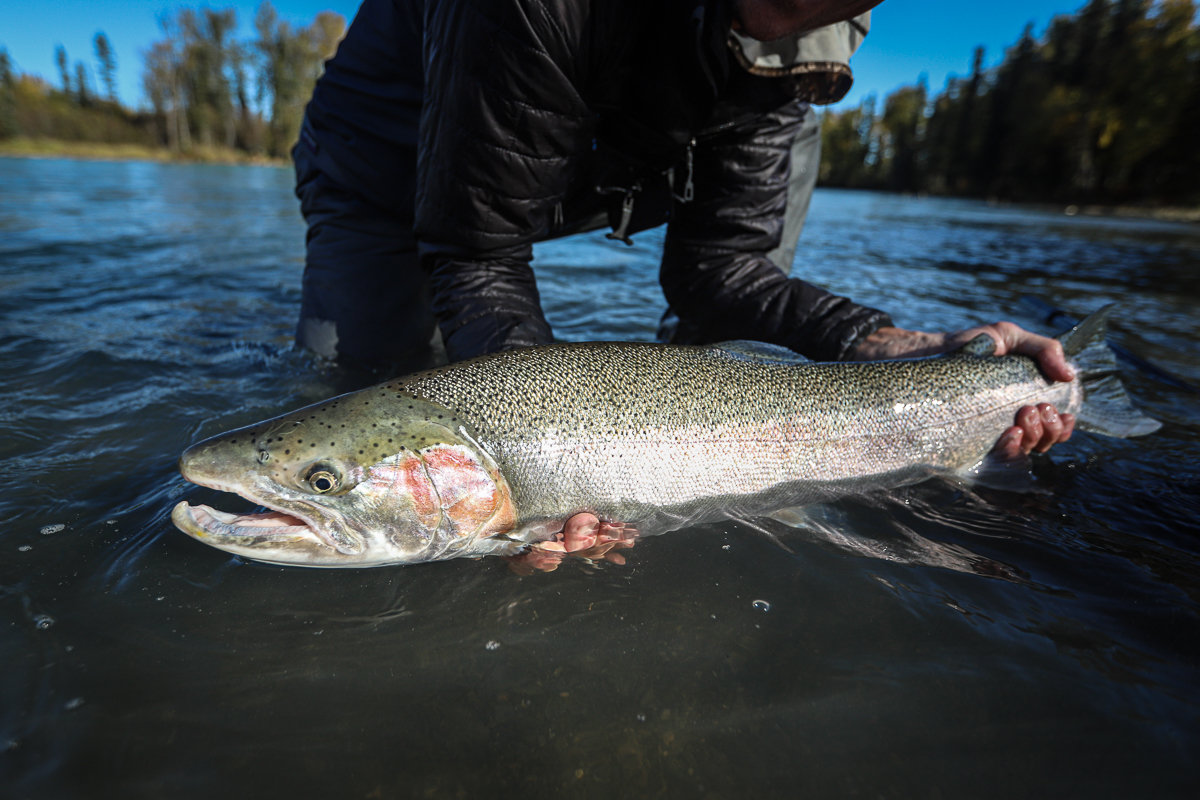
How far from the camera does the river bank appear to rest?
147 feet

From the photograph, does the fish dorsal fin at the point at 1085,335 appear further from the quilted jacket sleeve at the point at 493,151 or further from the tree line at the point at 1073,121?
the tree line at the point at 1073,121

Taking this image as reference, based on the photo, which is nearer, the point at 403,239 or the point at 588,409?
the point at 588,409

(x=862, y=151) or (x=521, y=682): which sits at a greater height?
(x=862, y=151)

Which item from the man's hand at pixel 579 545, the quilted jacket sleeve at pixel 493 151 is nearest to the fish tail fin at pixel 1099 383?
the man's hand at pixel 579 545

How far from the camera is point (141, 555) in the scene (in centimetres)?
171

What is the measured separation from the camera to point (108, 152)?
156 feet

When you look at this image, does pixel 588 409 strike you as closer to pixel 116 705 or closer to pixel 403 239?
pixel 116 705

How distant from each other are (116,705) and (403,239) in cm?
238

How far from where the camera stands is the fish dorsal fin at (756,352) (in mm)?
2148

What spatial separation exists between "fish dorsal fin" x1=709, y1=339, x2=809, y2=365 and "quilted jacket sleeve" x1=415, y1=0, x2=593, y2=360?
0.73 meters

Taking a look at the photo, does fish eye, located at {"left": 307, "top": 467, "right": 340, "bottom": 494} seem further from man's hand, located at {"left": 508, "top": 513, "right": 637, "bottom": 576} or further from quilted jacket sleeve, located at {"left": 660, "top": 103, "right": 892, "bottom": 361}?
quilted jacket sleeve, located at {"left": 660, "top": 103, "right": 892, "bottom": 361}

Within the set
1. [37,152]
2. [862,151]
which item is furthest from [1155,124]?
[37,152]

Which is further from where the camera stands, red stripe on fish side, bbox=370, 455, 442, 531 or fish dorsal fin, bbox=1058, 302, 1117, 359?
fish dorsal fin, bbox=1058, 302, 1117, 359

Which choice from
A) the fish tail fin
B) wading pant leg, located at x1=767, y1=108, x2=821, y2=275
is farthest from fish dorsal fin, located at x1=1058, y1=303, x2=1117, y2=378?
→ wading pant leg, located at x1=767, y1=108, x2=821, y2=275
